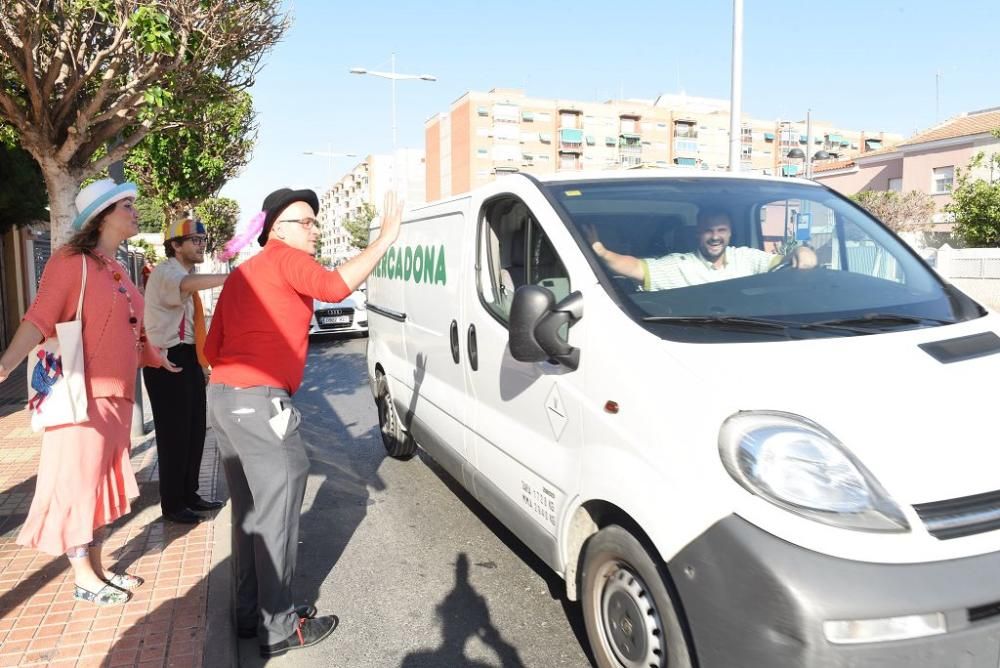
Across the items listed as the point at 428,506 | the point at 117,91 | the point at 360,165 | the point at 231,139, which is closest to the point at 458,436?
the point at 428,506

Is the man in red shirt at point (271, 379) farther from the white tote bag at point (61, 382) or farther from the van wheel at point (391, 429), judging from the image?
the van wheel at point (391, 429)

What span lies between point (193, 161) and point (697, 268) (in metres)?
19.6

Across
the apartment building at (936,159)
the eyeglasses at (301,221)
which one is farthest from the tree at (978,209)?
the eyeglasses at (301,221)

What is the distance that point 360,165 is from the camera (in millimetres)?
151500

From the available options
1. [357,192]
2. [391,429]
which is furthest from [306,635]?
[357,192]

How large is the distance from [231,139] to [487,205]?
20.2 metres

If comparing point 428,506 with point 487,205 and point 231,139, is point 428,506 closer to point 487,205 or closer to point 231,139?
point 487,205

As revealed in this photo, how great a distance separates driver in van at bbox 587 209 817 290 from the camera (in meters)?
2.96

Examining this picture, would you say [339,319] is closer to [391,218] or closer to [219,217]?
[391,218]

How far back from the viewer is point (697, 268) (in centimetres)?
307

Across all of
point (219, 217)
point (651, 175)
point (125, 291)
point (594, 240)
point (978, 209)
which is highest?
point (219, 217)

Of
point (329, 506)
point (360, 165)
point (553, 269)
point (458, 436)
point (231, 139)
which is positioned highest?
point (360, 165)

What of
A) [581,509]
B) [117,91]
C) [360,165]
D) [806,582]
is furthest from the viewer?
[360,165]

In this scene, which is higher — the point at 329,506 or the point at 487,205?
the point at 487,205
